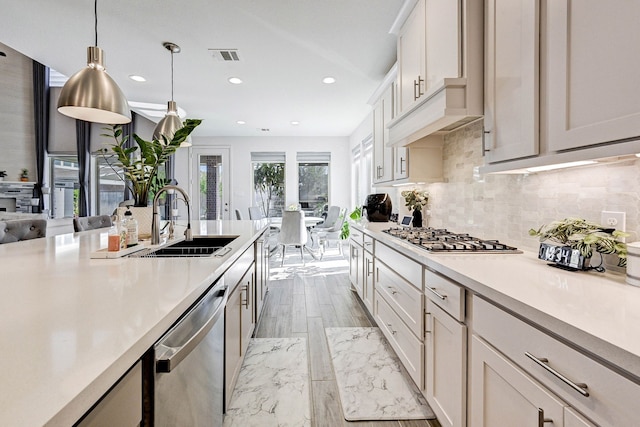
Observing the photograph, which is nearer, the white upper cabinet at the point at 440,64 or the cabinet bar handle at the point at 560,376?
the cabinet bar handle at the point at 560,376

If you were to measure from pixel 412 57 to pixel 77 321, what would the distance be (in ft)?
7.84

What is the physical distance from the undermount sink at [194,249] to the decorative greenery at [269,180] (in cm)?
511

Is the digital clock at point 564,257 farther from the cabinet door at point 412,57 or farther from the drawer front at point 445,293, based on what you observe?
the cabinet door at point 412,57

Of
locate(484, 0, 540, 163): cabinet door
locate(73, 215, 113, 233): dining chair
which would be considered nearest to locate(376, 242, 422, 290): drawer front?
locate(484, 0, 540, 163): cabinet door

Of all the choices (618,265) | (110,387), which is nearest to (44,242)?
(110,387)

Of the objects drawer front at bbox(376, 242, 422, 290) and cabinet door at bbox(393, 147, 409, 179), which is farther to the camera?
cabinet door at bbox(393, 147, 409, 179)

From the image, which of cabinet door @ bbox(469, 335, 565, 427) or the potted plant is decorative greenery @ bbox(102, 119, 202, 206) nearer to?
cabinet door @ bbox(469, 335, 565, 427)

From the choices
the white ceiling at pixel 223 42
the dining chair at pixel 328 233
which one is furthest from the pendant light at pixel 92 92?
the dining chair at pixel 328 233

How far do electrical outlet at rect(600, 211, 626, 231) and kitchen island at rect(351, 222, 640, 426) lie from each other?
182 millimetres

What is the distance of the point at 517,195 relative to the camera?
1.73m

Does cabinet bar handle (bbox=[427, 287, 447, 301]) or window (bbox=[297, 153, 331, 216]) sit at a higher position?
window (bbox=[297, 153, 331, 216])

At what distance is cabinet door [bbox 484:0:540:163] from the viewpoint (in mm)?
1210

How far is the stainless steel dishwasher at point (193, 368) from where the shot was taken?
75cm

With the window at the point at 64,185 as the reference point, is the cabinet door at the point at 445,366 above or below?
below
